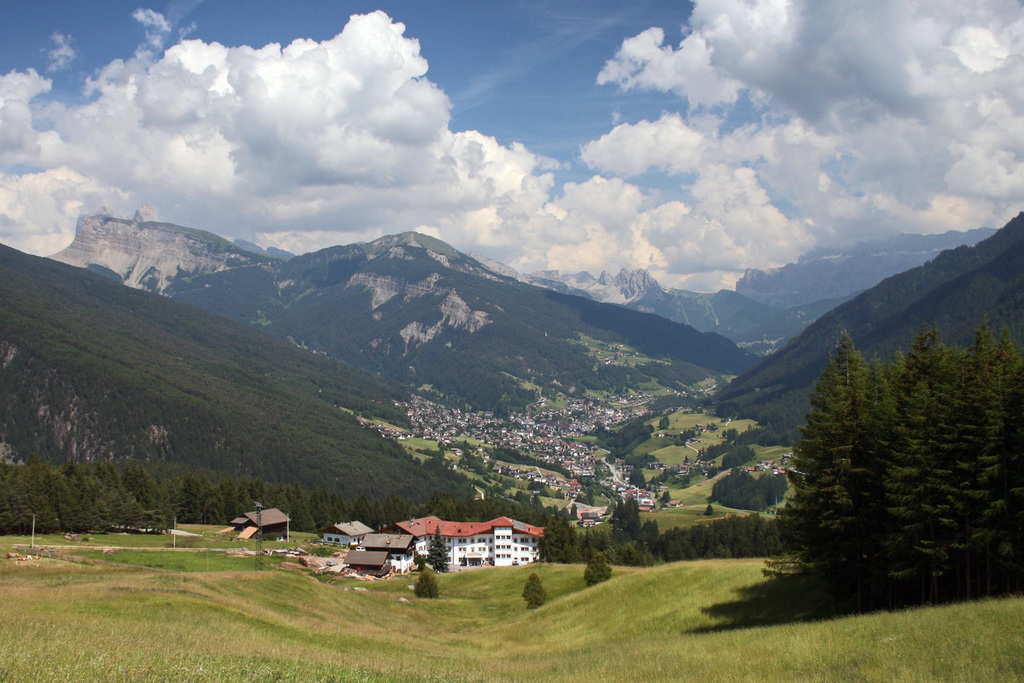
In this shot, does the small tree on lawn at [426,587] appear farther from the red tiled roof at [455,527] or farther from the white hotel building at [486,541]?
the white hotel building at [486,541]

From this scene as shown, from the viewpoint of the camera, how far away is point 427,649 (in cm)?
3744

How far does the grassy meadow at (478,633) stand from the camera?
19.6 m

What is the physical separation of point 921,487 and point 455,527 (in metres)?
90.4

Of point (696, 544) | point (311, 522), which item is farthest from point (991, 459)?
point (311, 522)

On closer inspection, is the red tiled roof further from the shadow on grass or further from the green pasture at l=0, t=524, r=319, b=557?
the shadow on grass

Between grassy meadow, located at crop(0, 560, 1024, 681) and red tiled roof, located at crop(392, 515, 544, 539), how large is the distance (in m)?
44.9

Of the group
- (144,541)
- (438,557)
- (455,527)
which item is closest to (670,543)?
(455,527)

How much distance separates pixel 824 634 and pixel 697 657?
5618 mm

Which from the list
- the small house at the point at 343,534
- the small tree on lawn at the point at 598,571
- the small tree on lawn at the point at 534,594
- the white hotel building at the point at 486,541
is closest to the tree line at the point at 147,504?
the white hotel building at the point at 486,541

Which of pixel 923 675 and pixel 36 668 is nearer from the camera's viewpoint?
pixel 36 668

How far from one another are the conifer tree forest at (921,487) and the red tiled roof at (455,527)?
76.6 m

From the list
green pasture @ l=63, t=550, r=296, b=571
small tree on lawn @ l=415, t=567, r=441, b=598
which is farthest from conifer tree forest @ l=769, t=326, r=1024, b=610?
green pasture @ l=63, t=550, r=296, b=571

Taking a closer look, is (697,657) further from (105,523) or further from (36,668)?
(105,523)

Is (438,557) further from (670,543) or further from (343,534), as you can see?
(670,543)
